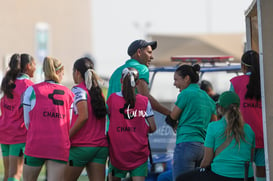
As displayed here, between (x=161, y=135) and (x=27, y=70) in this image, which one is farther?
(x=161, y=135)

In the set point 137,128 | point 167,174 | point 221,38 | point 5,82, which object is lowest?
point 167,174

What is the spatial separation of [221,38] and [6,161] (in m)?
13.7

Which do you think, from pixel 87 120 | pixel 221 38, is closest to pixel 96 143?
pixel 87 120

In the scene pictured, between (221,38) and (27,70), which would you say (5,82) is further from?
(221,38)

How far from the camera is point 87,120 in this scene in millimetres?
8195

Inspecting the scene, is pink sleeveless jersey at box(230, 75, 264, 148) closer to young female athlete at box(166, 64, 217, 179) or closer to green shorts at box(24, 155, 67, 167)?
young female athlete at box(166, 64, 217, 179)

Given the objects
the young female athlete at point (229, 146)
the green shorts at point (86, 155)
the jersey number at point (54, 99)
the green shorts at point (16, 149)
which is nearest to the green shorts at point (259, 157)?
the young female athlete at point (229, 146)

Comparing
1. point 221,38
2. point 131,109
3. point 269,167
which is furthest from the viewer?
point 221,38

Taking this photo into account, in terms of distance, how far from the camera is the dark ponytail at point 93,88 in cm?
820

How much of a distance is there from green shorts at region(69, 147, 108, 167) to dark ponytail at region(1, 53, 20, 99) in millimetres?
1774

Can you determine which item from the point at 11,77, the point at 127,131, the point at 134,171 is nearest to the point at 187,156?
the point at 134,171

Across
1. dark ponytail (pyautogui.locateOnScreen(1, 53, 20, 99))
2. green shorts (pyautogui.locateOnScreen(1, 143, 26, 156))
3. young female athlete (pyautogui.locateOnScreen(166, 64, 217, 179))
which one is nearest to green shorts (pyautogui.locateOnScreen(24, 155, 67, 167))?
green shorts (pyautogui.locateOnScreen(1, 143, 26, 156))

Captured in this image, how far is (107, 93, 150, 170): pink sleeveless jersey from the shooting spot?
26.6ft

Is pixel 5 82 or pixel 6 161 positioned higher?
pixel 5 82
